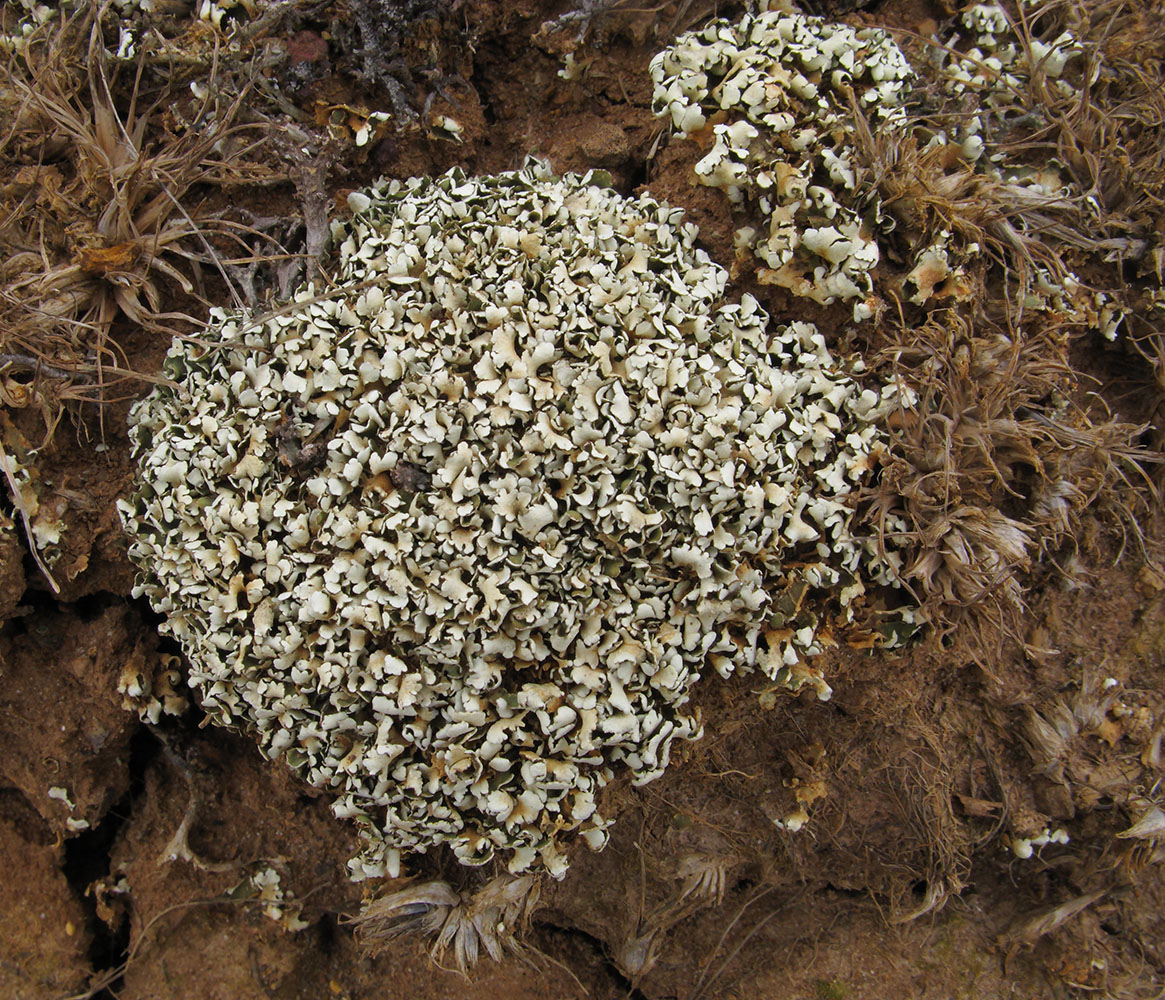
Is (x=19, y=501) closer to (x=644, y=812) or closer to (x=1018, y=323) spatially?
(x=644, y=812)

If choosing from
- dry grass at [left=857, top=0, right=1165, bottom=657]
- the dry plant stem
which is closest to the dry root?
the dry plant stem

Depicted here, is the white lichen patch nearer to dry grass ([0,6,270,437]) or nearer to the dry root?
dry grass ([0,6,270,437])

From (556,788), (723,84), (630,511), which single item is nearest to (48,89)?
(723,84)

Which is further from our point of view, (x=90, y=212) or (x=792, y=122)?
(x=90, y=212)

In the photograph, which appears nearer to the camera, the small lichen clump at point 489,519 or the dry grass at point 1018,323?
the small lichen clump at point 489,519

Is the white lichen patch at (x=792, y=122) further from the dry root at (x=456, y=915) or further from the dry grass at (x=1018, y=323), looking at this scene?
the dry root at (x=456, y=915)

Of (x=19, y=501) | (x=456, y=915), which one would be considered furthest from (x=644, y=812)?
(x=19, y=501)

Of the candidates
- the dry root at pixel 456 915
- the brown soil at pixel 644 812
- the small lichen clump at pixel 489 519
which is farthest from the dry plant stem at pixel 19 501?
the dry root at pixel 456 915
